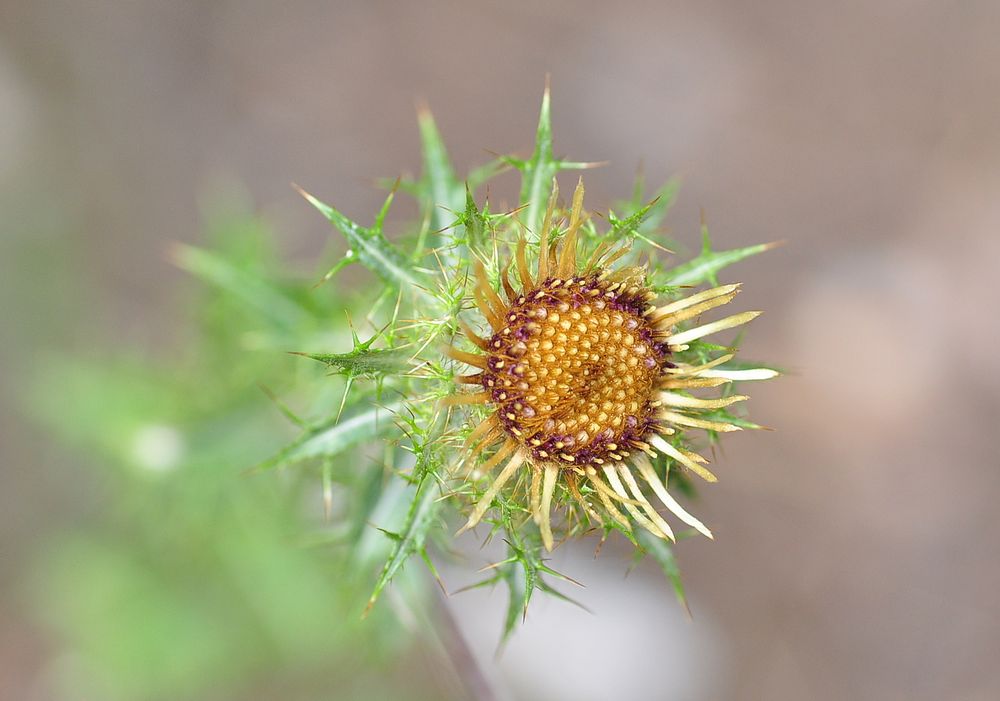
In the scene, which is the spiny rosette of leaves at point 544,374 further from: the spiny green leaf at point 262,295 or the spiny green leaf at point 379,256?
the spiny green leaf at point 262,295

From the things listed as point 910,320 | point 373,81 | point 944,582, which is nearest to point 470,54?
point 373,81

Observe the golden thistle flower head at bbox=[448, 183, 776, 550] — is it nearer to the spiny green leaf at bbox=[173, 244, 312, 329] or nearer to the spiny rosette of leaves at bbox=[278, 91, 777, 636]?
the spiny rosette of leaves at bbox=[278, 91, 777, 636]

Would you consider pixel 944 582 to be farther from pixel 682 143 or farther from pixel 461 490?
pixel 461 490

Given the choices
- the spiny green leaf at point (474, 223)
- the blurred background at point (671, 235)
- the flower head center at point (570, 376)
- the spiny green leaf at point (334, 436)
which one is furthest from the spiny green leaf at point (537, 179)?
the blurred background at point (671, 235)

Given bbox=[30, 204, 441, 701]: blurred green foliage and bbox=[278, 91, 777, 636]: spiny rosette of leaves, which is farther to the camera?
bbox=[30, 204, 441, 701]: blurred green foliage

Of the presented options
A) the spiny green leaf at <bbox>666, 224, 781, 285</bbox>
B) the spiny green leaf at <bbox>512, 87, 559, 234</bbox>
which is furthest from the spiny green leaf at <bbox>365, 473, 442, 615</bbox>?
the spiny green leaf at <bbox>666, 224, 781, 285</bbox>
